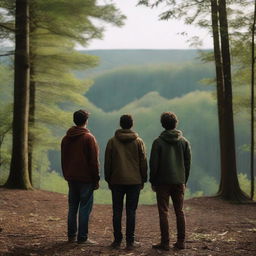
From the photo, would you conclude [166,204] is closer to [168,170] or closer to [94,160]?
[168,170]

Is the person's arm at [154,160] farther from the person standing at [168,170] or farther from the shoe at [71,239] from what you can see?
the shoe at [71,239]

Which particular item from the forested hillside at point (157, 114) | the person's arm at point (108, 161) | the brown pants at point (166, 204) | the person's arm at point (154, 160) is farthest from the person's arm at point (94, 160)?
the forested hillside at point (157, 114)

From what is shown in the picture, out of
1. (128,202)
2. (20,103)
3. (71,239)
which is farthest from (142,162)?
(20,103)

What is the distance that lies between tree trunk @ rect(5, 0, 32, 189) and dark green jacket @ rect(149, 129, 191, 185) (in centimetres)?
716

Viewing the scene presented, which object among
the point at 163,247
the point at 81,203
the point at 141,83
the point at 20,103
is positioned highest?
the point at 141,83

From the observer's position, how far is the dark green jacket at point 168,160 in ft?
15.8

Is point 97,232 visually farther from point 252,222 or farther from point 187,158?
point 252,222

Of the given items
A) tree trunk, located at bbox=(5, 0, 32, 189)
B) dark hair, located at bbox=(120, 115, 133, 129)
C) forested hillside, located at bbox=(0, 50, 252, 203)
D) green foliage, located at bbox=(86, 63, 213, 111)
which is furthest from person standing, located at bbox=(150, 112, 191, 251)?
green foliage, located at bbox=(86, 63, 213, 111)

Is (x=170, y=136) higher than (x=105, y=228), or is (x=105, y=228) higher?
(x=170, y=136)

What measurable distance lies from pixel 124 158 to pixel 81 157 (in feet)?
1.88

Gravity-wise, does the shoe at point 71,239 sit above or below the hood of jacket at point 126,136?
below

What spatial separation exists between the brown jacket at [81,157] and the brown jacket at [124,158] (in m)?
0.17

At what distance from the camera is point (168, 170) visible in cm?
482

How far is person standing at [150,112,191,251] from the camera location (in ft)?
15.9
